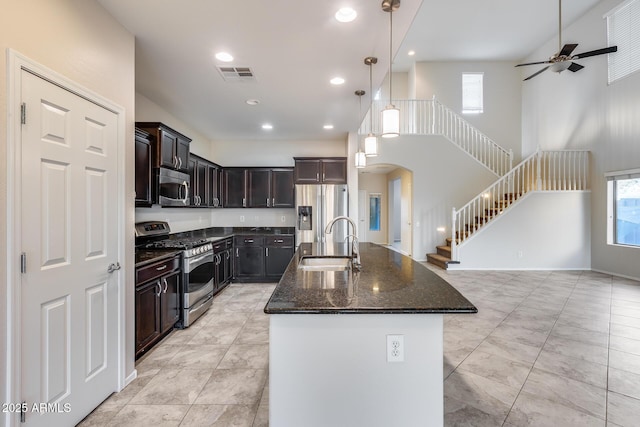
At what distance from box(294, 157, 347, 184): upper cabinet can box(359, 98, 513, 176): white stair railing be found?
255 cm

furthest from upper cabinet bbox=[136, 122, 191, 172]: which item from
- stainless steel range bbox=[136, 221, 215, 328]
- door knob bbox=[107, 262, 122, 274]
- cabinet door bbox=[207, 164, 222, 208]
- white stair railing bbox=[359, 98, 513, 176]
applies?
white stair railing bbox=[359, 98, 513, 176]

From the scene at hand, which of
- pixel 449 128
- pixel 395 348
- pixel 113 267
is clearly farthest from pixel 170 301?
pixel 449 128

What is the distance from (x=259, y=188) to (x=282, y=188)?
443mm

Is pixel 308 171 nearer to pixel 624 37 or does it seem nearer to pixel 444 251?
pixel 444 251

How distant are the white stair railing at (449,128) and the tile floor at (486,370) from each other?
14.6 ft

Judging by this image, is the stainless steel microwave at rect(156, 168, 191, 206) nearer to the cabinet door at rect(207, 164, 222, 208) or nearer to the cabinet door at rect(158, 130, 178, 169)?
the cabinet door at rect(158, 130, 178, 169)

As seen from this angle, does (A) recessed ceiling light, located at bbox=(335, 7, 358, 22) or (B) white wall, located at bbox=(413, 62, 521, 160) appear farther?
(B) white wall, located at bbox=(413, 62, 521, 160)

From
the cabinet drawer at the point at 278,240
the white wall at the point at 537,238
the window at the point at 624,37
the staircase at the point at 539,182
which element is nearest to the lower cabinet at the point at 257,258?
the cabinet drawer at the point at 278,240

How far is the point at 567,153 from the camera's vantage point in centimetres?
627

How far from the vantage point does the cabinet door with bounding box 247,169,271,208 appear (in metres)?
5.59

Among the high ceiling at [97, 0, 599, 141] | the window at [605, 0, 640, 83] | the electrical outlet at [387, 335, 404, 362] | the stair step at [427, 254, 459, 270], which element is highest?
the window at [605, 0, 640, 83]

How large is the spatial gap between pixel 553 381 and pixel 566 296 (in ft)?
9.23

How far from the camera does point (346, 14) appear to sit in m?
2.04

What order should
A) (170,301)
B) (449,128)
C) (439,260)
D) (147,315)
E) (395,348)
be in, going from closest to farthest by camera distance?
(395,348), (147,315), (170,301), (439,260), (449,128)
